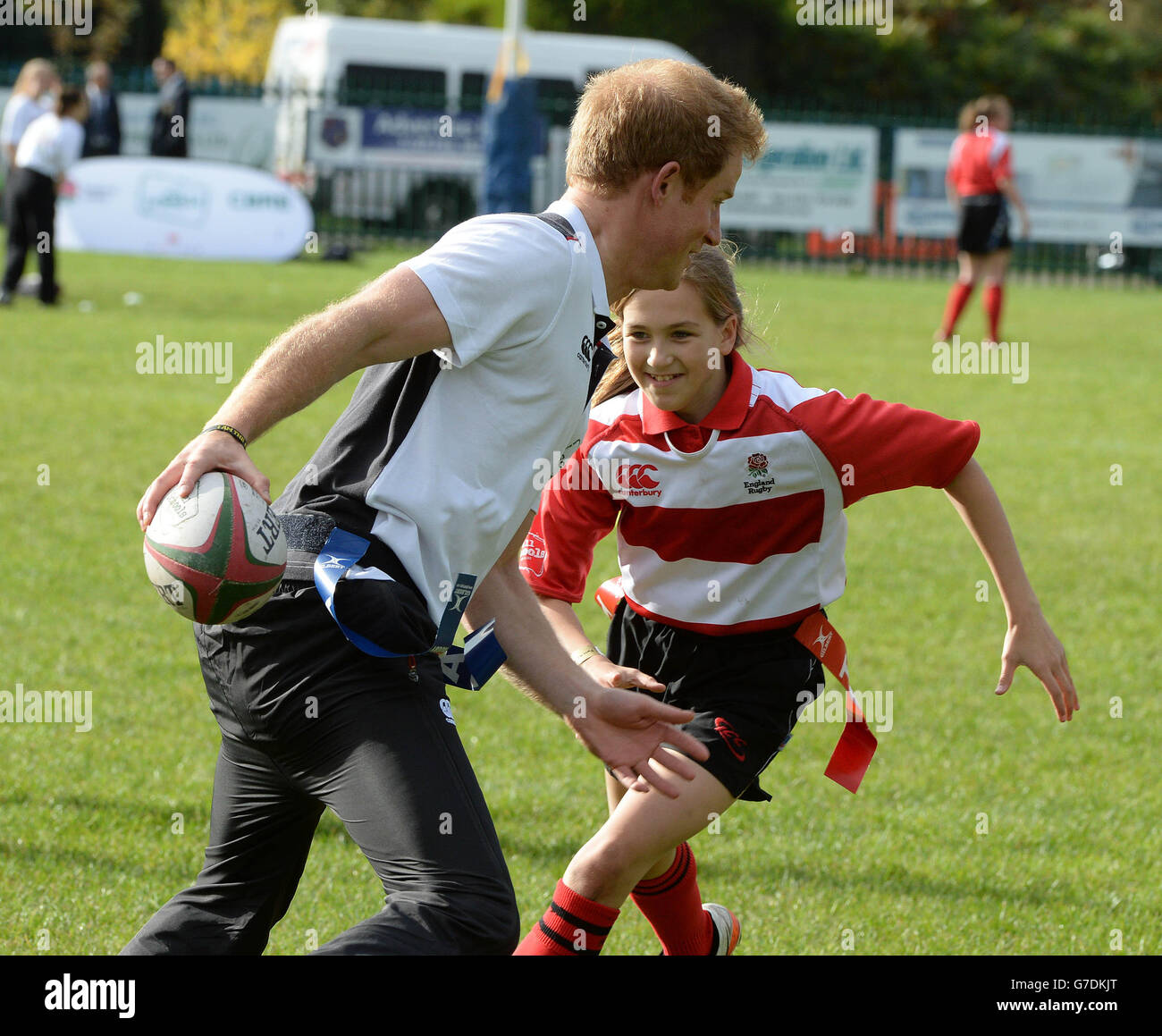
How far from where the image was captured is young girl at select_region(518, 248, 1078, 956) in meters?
3.64

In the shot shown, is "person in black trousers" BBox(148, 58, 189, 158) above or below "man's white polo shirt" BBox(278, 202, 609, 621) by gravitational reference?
above

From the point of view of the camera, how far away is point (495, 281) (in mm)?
2615

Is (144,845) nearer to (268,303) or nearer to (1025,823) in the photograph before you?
(1025,823)

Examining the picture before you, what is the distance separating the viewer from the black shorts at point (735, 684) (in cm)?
364

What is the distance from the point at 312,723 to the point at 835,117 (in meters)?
25.9

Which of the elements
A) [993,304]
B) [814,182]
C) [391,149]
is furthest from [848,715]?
[391,149]

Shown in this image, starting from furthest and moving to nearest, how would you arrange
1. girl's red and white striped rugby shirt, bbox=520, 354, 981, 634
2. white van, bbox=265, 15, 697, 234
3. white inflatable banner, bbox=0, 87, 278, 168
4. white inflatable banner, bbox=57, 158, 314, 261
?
white van, bbox=265, 15, 697, 234 → white inflatable banner, bbox=0, 87, 278, 168 → white inflatable banner, bbox=57, 158, 314, 261 → girl's red and white striped rugby shirt, bbox=520, 354, 981, 634

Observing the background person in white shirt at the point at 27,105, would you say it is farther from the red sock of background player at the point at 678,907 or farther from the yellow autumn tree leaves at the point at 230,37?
the yellow autumn tree leaves at the point at 230,37

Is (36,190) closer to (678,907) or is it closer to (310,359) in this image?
(678,907)

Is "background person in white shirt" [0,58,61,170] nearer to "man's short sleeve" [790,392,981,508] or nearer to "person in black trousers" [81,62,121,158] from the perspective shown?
"person in black trousers" [81,62,121,158]

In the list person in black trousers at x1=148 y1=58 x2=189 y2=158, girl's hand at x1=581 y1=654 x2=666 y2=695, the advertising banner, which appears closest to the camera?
girl's hand at x1=581 y1=654 x2=666 y2=695

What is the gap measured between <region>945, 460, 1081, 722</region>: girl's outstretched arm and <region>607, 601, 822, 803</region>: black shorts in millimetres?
512

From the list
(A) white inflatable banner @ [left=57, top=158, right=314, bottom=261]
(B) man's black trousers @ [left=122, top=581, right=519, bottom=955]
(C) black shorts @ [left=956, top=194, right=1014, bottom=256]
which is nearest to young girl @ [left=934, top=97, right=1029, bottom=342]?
(C) black shorts @ [left=956, top=194, right=1014, bottom=256]

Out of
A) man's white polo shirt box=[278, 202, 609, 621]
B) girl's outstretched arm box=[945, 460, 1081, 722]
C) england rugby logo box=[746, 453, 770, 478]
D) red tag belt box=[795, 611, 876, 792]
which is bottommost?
red tag belt box=[795, 611, 876, 792]
